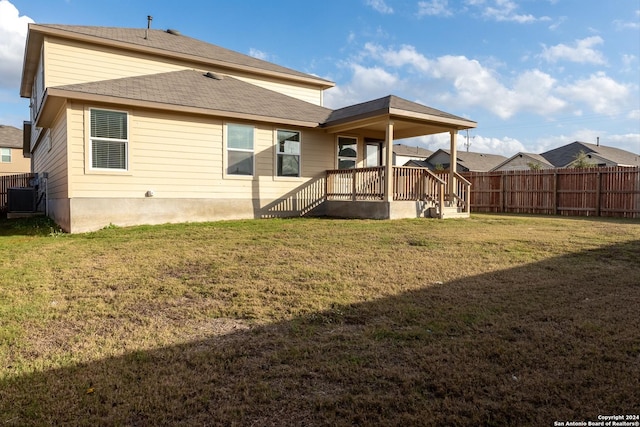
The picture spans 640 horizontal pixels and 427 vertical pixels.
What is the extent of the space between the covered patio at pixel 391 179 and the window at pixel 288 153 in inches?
43.2

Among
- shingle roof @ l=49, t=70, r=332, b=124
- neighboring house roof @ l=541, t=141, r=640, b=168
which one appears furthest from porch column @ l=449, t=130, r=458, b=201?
neighboring house roof @ l=541, t=141, r=640, b=168

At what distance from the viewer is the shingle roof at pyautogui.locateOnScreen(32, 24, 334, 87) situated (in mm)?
12578

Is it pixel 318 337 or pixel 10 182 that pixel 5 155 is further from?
pixel 318 337

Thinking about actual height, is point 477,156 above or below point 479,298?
above

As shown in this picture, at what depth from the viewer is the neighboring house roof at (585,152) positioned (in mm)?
36281

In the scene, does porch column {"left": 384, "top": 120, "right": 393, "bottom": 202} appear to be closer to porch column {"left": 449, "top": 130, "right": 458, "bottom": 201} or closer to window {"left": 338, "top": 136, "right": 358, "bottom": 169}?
porch column {"left": 449, "top": 130, "right": 458, "bottom": 201}

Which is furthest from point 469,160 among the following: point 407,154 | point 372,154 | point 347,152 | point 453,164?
point 347,152

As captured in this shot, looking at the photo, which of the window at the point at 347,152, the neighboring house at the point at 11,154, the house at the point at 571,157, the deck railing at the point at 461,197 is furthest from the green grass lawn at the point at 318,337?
the neighboring house at the point at 11,154

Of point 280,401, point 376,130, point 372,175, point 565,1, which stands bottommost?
point 280,401

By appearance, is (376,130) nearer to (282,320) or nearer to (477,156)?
(282,320)

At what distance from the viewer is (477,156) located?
4566cm

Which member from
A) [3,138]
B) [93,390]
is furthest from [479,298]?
[3,138]

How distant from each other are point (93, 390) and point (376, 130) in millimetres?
12668

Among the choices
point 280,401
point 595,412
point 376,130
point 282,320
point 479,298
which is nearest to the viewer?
point 595,412
